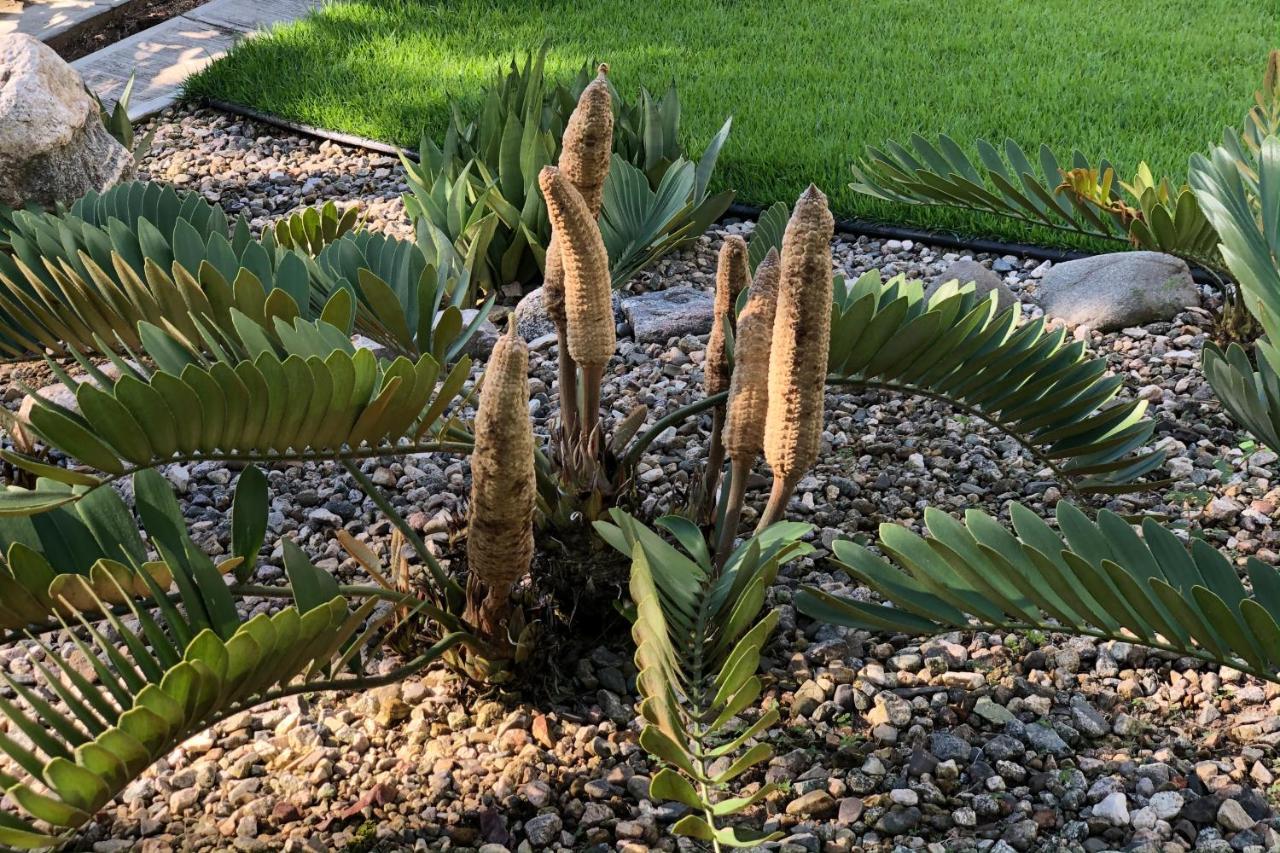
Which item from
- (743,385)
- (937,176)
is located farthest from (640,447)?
(937,176)

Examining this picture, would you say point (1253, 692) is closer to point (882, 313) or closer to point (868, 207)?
point (882, 313)

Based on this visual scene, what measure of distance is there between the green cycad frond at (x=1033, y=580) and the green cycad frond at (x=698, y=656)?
0.39 ft

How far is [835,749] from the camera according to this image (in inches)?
67.1

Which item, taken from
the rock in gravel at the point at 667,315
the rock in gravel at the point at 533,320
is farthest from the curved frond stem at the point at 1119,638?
the rock in gravel at the point at 533,320

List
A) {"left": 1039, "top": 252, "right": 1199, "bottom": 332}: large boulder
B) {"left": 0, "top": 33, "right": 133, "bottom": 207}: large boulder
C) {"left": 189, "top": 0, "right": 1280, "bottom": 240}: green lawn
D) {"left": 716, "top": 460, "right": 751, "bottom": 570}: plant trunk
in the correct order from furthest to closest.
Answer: {"left": 189, "top": 0, "right": 1280, "bottom": 240}: green lawn, {"left": 0, "top": 33, "right": 133, "bottom": 207}: large boulder, {"left": 1039, "top": 252, "right": 1199, "bottom": 332}: large boulder, {"left": 716, "top": 460, "right": 751, "bottom": 570}: plant trunk

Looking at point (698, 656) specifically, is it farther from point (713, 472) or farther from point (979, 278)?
point (979, 278)

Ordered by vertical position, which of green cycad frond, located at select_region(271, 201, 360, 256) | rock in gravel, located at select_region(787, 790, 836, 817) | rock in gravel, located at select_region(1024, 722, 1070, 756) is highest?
green cycad frond, located at select_region(271, 201, 360, 256)

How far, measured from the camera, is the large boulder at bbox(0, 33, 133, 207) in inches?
141

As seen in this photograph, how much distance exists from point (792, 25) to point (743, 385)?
165 inches

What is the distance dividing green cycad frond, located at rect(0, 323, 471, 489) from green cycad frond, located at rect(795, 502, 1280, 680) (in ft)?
1.78

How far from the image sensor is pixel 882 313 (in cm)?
170

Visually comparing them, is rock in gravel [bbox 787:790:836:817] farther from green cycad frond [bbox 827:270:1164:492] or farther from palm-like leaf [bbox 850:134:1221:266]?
palm-like leaf [bbox 850:134:1221:266]

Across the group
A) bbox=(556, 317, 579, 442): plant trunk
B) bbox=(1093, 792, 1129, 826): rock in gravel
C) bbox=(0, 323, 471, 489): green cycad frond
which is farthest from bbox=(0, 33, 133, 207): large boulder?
bbox=(1093, 792, 1129, 826): rock in gravel

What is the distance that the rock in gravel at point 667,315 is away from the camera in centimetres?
299
